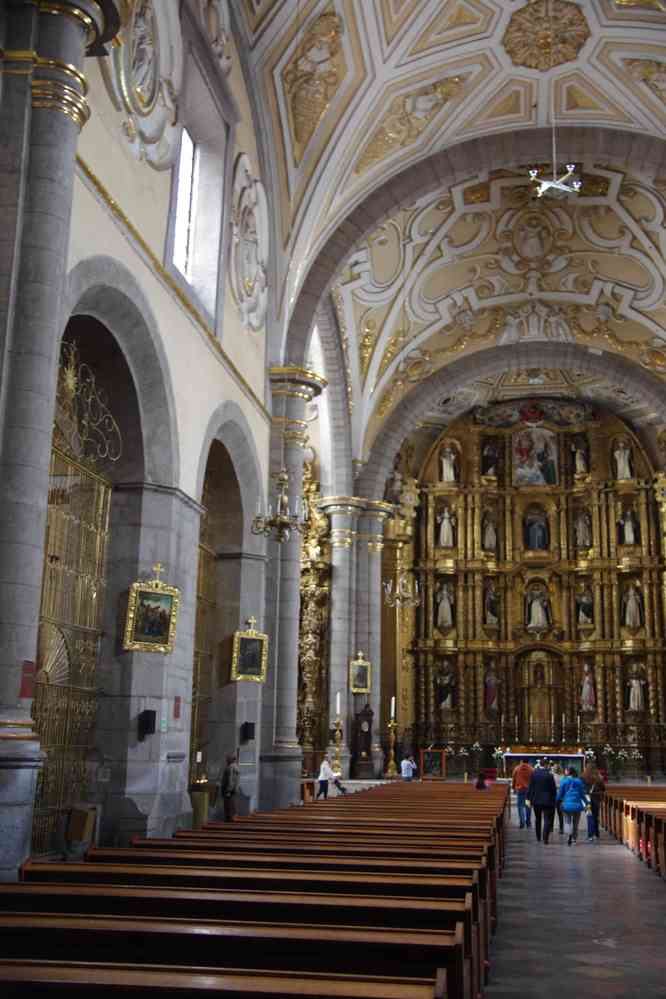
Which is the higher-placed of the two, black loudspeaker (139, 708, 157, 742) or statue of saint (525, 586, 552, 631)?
statue of saint (525, 586, 552, 631)

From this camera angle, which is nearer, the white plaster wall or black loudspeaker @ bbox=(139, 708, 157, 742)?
the white plaster wall

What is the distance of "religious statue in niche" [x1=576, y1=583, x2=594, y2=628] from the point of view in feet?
100

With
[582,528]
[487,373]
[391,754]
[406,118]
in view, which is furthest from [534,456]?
[406,118]

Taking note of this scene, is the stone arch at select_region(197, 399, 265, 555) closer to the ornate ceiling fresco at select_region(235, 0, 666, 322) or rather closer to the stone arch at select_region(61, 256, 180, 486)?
the stone arch at select_region(61, 256, 180, 486)

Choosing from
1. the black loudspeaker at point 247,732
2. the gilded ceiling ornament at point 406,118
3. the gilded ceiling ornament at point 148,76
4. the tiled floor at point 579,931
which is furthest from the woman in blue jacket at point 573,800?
the gilded ceiling ornament at point 406,118

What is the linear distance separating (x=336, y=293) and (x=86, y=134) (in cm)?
1344

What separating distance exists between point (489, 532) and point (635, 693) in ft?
20.5

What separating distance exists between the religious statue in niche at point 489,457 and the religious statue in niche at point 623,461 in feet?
11.5

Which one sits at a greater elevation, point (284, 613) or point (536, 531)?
point (536, 531)

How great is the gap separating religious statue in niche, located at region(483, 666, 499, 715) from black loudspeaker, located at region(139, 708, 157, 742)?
2059cm

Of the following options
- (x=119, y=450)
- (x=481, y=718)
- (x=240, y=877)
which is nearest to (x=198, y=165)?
(x=119, y=450)

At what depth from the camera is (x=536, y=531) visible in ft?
104

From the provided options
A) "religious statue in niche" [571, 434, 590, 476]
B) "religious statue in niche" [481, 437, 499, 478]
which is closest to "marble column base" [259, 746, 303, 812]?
"religious statue in niche" [481, 437, 499, 478]

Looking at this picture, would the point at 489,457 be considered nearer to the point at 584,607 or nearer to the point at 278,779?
the point at 584,607
